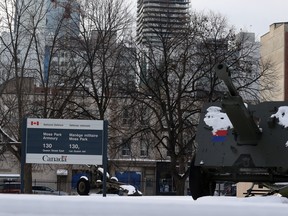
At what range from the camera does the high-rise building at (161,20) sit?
1059 inches

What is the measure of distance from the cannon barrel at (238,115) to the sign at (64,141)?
5.19m

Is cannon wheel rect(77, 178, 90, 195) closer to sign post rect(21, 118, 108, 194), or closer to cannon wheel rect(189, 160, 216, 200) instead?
sign post rect(21, 118, 108, 194)

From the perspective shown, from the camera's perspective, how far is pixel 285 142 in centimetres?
849

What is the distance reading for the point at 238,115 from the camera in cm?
800

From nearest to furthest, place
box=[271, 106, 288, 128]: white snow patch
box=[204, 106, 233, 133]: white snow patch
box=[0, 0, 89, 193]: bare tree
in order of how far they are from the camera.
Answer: box=[271, 106, 288, 128]: white snow patch
box=[204, 106, 233, 133]: white snow patch
box=[0, 0, 89, 193]: bare tree

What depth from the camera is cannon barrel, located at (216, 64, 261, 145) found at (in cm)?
743

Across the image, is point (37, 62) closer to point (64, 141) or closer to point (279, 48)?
point (64, 141)

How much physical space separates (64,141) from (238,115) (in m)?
6.17

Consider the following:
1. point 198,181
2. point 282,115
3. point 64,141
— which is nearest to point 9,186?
point 64,141

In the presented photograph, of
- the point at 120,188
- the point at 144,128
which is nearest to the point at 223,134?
the point at 120,188

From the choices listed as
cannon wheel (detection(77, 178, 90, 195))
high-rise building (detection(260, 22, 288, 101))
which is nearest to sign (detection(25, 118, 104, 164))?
cannon wheel (detection(77, 178, 90, 195))

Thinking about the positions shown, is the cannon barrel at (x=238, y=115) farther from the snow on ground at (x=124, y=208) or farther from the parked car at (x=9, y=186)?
the parked car at (x=9, y=186)

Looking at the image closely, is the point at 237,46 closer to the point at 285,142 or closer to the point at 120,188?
the point at 120,188

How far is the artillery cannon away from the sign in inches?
170
